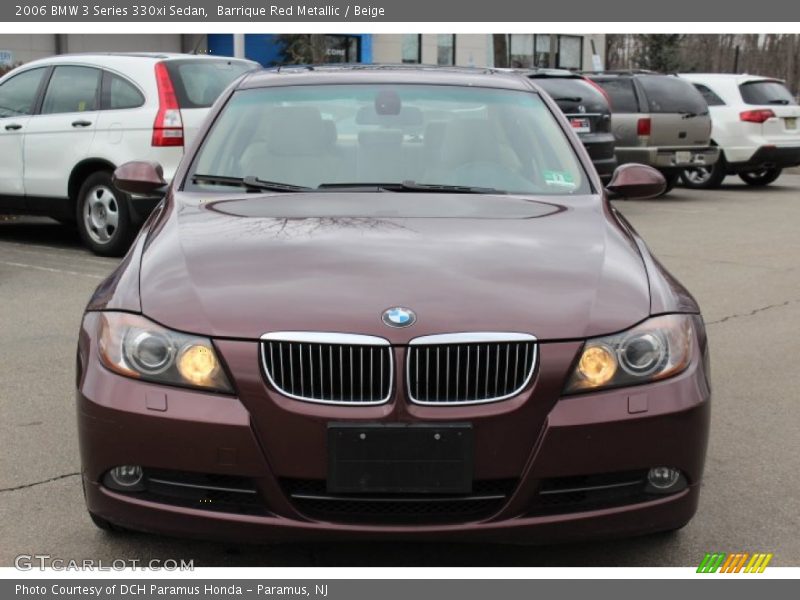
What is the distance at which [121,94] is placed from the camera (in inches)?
390

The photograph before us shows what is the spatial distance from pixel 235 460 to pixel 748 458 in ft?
8.07

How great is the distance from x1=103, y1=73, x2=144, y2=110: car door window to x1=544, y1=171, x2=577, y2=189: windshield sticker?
5723 mm

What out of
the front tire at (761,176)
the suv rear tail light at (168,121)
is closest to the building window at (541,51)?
the front tire at (761,176)

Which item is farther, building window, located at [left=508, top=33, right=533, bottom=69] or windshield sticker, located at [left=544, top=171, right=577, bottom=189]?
building window, located at [left=508, top=33, right=533, bottom=69]

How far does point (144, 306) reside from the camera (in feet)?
11.3

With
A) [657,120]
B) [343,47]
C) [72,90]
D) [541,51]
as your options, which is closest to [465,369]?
[72,90]

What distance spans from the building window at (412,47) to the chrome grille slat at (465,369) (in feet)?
115

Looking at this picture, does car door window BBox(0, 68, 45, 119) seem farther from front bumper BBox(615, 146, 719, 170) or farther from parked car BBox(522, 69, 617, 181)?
front bumper BBox(615, 146, 719, 170)

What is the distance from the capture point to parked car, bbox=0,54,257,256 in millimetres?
9633

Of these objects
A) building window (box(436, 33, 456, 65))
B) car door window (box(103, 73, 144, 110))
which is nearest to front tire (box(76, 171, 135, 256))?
car door window (box(103, 73, 144, 110))

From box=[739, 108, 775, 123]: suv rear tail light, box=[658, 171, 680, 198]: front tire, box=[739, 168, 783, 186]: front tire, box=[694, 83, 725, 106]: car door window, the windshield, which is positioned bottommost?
box=[739, 168, 783, 186]: front tire

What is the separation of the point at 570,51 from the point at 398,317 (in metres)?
41.5

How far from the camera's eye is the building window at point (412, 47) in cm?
3753

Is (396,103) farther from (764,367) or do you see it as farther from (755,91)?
(755,91)
